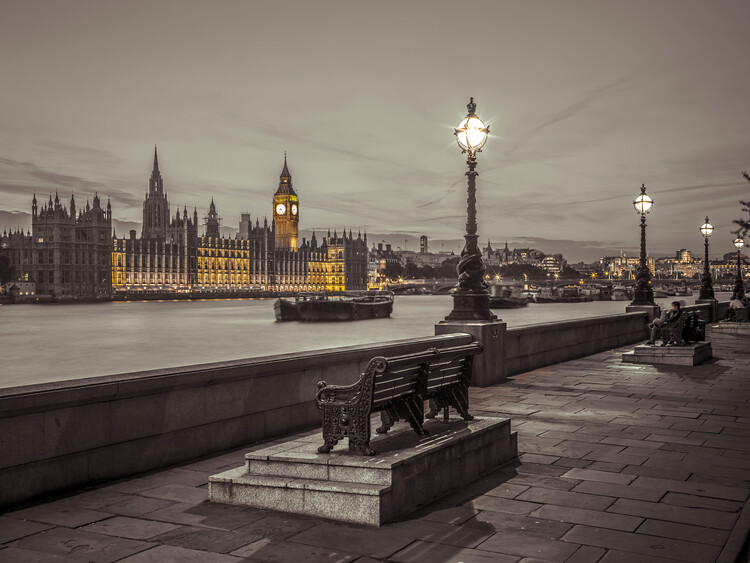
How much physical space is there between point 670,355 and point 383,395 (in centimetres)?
1063

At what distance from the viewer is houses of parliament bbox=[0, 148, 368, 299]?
135 metres

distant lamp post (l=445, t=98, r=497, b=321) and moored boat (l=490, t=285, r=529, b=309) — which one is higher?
distant lamp post (l=445, t=98, r=497, b=321)

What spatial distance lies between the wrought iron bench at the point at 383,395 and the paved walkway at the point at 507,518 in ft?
2.08

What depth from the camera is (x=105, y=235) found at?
140625 millimetres

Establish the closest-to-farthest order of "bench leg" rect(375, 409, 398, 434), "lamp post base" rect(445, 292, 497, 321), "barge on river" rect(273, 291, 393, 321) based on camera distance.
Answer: "bench leg" rect(375, 409, 398, 434), "lamp post base" rect(445, 292, 497, 321), "barge on river" rect(273, 291, 393, 321)

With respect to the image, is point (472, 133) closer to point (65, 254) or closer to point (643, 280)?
point (643, 280)

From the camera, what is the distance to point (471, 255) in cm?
1144

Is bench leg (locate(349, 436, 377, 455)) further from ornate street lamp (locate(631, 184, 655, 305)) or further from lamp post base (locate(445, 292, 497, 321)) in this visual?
ornate street lamp (locate(631, 184, 655, 305))

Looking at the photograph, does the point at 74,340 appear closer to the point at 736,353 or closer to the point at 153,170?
the point at 736,353

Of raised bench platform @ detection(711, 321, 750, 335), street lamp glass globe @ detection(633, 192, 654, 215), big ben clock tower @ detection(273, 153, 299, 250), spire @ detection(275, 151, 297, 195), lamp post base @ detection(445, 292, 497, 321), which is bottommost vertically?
raised bench platform @ detection(711, 321, 750, 335)

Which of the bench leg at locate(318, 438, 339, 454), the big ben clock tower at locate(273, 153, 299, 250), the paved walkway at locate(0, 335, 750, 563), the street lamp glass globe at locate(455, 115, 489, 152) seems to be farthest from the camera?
the big ben clock tower at locate(273, 153, 299, 250)

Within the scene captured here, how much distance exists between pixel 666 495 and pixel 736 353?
12804mm

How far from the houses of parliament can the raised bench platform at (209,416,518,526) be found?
139067 millimetres

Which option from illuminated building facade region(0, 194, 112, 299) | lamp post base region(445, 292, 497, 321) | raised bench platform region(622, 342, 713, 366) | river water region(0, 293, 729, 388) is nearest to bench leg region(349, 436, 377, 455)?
lamp post base region(445, 292, 497, 321)
